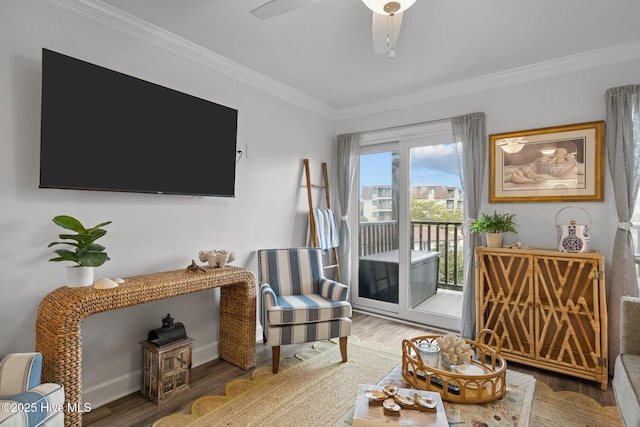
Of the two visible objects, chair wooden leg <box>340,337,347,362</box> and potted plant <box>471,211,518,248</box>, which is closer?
chair wooden leg <box>340,337,347,362</box>

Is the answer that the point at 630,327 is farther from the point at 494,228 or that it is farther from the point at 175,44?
the point at 175,44

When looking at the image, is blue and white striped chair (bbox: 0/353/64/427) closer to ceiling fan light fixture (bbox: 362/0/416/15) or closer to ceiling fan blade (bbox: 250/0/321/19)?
ceiling fan blade (bbox: 250/0/321/19)

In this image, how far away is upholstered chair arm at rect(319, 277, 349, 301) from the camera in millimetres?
2850

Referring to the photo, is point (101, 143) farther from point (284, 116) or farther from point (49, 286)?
point (284, 116)

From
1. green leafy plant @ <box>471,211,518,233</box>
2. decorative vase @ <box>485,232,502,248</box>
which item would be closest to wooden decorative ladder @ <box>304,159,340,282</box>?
green leafy plant @ <box>471,211,518,233</box>

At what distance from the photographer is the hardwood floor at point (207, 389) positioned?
2.03 m

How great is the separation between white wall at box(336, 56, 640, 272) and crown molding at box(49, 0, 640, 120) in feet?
0.17

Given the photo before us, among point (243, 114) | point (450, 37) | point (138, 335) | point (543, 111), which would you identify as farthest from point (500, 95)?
point (138, 335)

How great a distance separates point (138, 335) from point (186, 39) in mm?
2221

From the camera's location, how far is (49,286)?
1986 mm

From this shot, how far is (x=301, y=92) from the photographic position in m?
3.66

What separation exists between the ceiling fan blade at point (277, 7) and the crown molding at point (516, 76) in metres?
2.20

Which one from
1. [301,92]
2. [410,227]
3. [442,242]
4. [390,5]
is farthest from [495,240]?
[301,92]

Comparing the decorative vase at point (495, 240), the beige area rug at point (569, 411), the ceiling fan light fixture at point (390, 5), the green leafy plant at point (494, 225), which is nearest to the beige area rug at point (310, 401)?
the beige area rug at point (569, 411)
